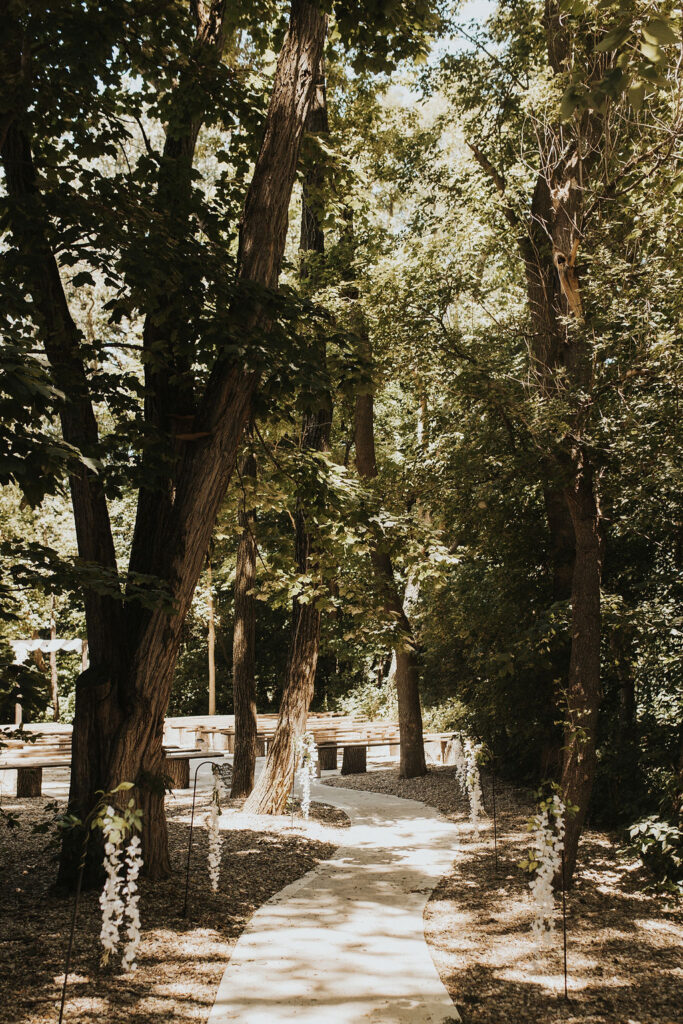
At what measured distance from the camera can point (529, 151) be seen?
10.3 m

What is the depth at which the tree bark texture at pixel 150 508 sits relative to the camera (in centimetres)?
614

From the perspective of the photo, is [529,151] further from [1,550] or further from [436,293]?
[1,550]

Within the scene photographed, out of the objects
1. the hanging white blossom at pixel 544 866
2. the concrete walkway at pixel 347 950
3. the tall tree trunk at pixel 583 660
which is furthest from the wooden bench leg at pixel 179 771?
the hanging white blossom at pixel 544 866

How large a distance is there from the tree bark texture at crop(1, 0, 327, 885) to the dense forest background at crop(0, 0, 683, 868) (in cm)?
25

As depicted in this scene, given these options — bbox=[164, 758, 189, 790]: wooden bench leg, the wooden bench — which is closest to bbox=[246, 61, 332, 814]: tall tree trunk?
the wooden bench

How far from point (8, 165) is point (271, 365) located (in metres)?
2.50

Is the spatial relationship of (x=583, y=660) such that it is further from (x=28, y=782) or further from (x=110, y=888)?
(x=28, y=782)

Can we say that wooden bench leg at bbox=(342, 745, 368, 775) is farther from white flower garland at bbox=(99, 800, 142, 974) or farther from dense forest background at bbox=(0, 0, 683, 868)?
white flower garland at bbox=(99, 800, 142, 974)

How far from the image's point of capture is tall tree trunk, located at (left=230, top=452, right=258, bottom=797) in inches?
441

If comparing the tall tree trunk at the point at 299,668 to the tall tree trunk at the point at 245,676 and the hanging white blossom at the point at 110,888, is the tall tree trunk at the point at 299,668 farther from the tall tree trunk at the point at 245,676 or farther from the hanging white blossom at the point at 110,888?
the hanging white blossom at the point at 110,888

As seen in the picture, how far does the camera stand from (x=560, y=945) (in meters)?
5.42

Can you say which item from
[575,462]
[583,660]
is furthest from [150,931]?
[575,462]

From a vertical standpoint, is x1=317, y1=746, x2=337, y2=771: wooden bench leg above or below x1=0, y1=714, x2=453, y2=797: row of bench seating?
below

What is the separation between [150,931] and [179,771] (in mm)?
7451
